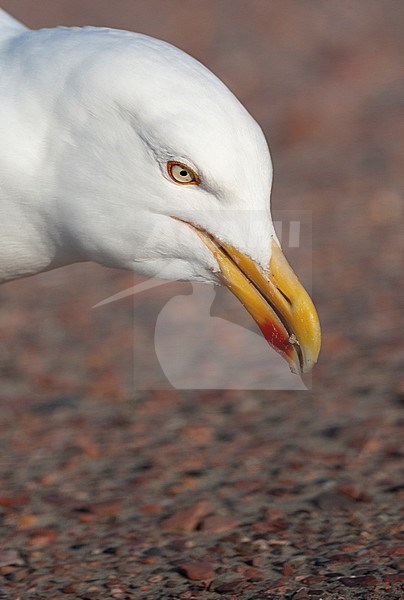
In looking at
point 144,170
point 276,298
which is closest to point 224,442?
point 276,298

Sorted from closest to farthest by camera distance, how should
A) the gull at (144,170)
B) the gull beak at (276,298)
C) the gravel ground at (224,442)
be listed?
the gull at (144,170), the gull beak at (276,298), the gravel ground at (224,442)

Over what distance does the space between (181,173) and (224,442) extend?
2.03 m

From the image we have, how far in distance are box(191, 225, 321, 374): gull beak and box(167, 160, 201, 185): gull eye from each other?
0.17 m

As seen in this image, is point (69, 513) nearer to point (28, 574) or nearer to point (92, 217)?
point (28, 574)

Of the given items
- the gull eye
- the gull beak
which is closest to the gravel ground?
the gull beak

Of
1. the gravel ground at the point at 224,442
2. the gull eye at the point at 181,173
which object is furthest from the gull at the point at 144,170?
the gravel ground at the point at 224,442

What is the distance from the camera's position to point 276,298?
12.8 feet

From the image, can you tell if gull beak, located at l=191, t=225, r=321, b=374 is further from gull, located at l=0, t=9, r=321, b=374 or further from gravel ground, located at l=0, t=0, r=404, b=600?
gravel ground, located at l=0, t=0, r=404, b=600

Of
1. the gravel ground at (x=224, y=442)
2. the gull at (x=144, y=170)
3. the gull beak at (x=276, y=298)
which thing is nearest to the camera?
the gull at (x=144, y=170)

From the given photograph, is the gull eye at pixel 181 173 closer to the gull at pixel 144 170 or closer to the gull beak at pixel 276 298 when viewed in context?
the gull at pixel 144 170

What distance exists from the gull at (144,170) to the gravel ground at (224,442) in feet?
2.53

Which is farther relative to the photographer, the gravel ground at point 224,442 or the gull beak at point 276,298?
the gravel ground at point 224,442

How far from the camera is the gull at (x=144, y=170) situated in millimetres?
3643

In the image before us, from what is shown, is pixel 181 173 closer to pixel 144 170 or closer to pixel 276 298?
pixel 144 170
